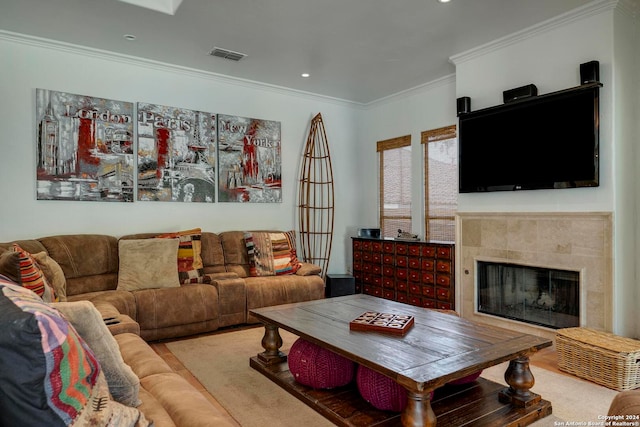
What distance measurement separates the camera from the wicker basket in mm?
2602

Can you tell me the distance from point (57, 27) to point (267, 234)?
9.21ft

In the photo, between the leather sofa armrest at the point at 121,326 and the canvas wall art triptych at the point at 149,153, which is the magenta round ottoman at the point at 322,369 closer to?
the leather sofa armrest at the point at 121,326

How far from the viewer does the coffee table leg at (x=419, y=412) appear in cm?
173

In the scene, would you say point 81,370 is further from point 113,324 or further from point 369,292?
point 369,292

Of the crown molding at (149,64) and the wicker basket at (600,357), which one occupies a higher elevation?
the crown molding at (149,64)

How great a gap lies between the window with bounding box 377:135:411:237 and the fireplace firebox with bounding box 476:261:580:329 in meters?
1.49

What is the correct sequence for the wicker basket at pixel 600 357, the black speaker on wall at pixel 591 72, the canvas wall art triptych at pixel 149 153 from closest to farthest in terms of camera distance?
the wicker basket at pixel 600 357 → the black speaker on wall at pixel 591 72 → the canvas wall art triptych at pixel 149 153

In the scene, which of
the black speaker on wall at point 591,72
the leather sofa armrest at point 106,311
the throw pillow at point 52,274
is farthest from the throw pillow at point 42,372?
the black speaker on wall at point 591,72

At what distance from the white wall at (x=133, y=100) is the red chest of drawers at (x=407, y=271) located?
739 millimetres

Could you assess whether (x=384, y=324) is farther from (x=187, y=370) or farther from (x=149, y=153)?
(x=149, y=153)

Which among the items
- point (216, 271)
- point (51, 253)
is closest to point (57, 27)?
point (51, 253)

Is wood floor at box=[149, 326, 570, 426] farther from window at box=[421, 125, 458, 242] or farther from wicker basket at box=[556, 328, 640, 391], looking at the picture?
window at box=[421, 125, 458, 242]

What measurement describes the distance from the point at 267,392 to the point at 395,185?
3699 millimetres

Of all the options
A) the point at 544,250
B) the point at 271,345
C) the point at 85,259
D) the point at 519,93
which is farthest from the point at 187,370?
the point at 519,93
